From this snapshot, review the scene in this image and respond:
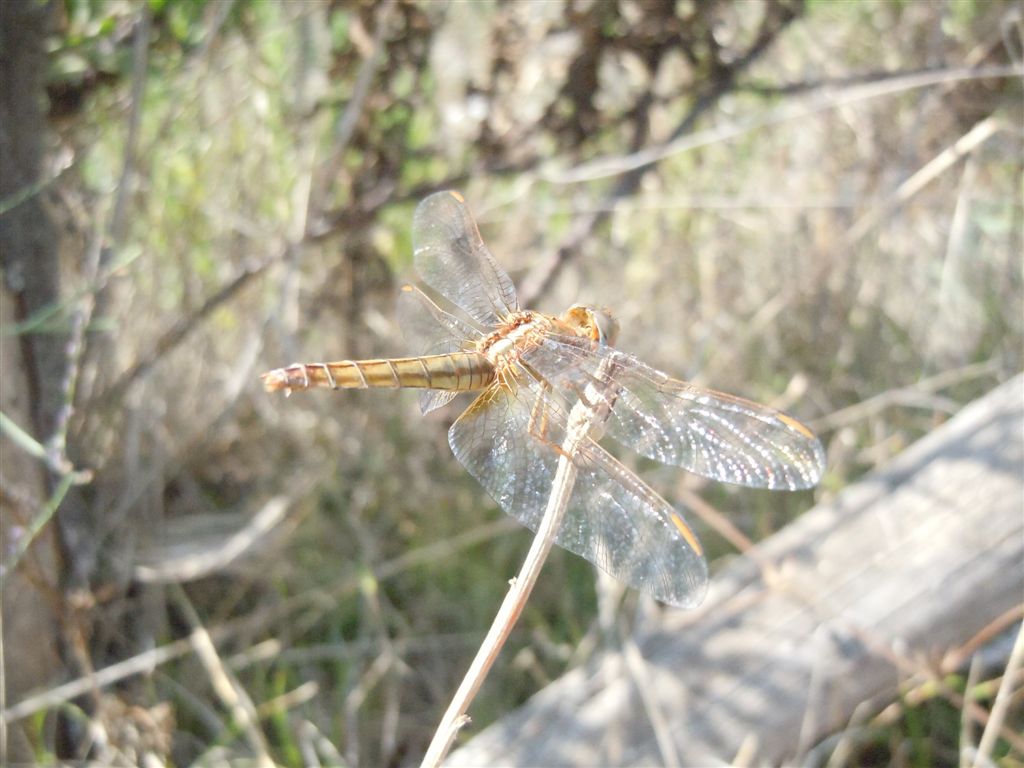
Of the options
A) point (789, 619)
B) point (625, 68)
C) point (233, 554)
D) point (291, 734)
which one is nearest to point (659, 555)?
point (789, 619)

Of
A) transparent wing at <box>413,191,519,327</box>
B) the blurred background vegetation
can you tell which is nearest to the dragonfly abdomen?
transparent wing at <box>413,191,519,327</box>

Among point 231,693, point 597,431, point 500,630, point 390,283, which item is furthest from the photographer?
point 390,283

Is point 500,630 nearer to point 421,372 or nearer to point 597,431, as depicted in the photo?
point 597,431

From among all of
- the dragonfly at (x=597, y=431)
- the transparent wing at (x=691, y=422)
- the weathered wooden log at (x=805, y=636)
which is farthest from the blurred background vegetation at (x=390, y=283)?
the transparent wing at (x=691, y=422)

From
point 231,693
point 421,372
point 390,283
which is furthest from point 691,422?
point 390,283

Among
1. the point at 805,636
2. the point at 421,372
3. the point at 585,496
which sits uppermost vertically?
the point at 421,372

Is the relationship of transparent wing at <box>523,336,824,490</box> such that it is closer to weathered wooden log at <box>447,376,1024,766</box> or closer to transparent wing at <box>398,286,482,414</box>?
transparent wing at <box>398,286,482,414</box>
